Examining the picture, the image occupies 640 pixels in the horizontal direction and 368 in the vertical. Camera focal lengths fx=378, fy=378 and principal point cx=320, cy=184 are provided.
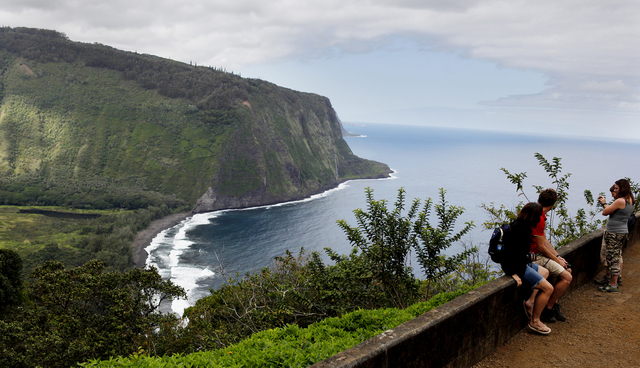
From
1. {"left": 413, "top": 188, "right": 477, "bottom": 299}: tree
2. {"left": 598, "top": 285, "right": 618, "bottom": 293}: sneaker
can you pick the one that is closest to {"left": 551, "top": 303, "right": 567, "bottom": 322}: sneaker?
{"left": 598, "top": 285, "right": 618, "bottom": 293}: sneaker

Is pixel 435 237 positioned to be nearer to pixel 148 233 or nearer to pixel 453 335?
pixel 453 335

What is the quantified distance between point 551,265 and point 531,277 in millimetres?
588

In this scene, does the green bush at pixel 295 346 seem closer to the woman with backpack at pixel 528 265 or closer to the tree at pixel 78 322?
the woman with backpack at pixel 528 265

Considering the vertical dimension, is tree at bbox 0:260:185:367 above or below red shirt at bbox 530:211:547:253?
below

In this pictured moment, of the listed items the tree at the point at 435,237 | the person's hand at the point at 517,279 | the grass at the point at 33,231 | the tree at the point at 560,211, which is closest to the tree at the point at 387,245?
the tree at the point at 435,237

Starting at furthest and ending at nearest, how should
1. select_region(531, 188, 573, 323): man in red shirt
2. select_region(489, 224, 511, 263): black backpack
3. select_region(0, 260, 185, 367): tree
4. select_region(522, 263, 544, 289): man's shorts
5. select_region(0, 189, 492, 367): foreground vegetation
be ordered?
1. select_region(0, 260, 185, 367): tree
2. select_region(0, 189, 492, 367): foreground vegetation
3. select_region(531, 188, 573, 323): man in red shirt
4. select_region(522, 263, 544, 289): man's shorts
5. select_region(489, 224, 511, 263): black backpack

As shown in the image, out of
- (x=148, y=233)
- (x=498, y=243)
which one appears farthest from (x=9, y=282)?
(x=148, y=233)

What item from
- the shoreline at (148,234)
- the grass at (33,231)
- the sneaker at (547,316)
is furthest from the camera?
the shoreline at (148,234)

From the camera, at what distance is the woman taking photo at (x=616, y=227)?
6.88 meters

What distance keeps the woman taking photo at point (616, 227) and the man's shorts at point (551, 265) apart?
2142 millimetres

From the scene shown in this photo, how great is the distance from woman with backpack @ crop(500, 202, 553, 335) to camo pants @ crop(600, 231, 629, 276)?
98.2 inches

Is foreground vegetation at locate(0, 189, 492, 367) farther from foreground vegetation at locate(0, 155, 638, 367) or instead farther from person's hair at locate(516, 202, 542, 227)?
person's hair at locate(516, 202, 542, 227)

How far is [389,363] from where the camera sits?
375 cm

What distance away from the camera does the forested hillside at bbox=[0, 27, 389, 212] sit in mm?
100312
